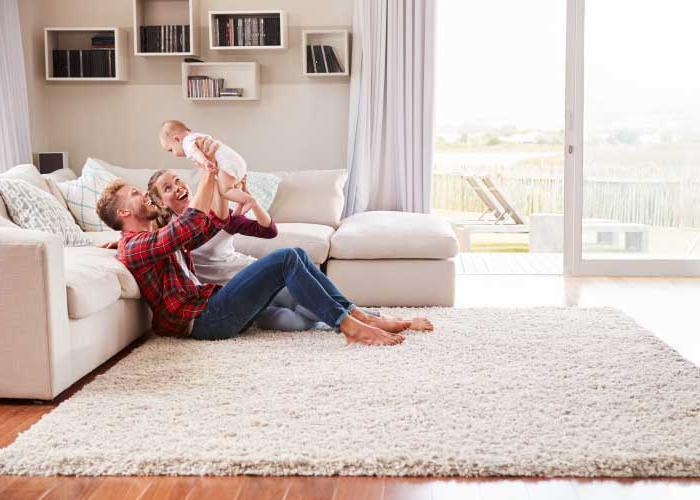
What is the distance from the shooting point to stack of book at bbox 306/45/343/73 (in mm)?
6168

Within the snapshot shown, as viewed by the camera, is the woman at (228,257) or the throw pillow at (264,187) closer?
the woman at (228,257)

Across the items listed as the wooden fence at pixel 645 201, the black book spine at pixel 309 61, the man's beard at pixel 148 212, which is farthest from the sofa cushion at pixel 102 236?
the wooden fence at pixel 645 201

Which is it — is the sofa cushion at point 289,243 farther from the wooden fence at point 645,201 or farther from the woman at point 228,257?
the wooden fence at point 645,201

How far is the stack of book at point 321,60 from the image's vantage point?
6168mm

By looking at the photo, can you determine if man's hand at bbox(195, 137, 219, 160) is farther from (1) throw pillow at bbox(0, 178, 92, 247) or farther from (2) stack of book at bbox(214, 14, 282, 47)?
(2) stack of book at bbox(214, 14, 282, 47)

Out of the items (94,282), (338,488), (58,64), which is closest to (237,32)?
(58,64)

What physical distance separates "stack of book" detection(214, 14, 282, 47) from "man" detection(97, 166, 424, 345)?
2.66 metres

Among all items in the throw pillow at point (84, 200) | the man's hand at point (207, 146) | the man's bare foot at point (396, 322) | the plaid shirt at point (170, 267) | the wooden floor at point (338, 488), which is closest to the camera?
the wooden floor at point (338, 488)

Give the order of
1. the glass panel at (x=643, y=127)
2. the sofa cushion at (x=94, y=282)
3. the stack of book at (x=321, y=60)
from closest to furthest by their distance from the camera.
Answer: the sofa cushion at (x=94, y=282) < the glass panel at (x=643, y=127) < the stack of book at (x=321, y=60)

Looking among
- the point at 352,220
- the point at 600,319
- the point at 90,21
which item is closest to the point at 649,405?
the point at 600,319

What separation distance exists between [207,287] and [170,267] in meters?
0.20

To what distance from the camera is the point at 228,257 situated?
426 cm

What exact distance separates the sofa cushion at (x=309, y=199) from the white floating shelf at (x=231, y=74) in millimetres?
865

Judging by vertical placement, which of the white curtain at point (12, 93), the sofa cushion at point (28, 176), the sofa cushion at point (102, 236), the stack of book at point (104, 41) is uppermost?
the stack of book at point (104, 41)
